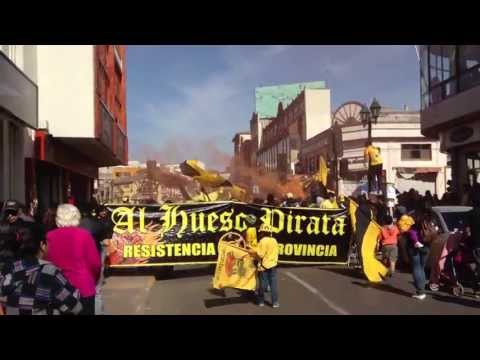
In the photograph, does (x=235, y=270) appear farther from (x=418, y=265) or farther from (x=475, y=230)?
(x=475, y=230)

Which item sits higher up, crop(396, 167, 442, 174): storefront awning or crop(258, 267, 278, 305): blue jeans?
crop(396, 167, 442, 174): storefront awning

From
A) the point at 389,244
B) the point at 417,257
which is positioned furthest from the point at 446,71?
the point at 417,257

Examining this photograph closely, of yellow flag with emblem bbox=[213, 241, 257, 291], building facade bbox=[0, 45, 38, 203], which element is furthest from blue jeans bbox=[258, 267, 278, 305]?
building facade bbox=[0, 45, 38, 203]

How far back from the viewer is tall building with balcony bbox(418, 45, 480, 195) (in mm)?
19000

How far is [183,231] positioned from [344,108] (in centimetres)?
4150

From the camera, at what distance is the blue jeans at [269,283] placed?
799 centimetres

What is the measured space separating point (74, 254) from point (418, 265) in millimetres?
5938

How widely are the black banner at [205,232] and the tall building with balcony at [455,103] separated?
9513 mm

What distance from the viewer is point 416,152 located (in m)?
38.5

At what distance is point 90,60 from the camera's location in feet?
56.7

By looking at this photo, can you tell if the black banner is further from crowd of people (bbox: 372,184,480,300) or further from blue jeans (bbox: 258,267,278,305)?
blue jeans (bbox: 258,267,278,305)

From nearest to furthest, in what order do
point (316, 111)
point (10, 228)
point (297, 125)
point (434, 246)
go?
point (10, 228) < point (434, 246) < point (316, 111) < point (297, 125)

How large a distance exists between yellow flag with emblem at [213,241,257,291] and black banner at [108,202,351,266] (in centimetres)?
237
